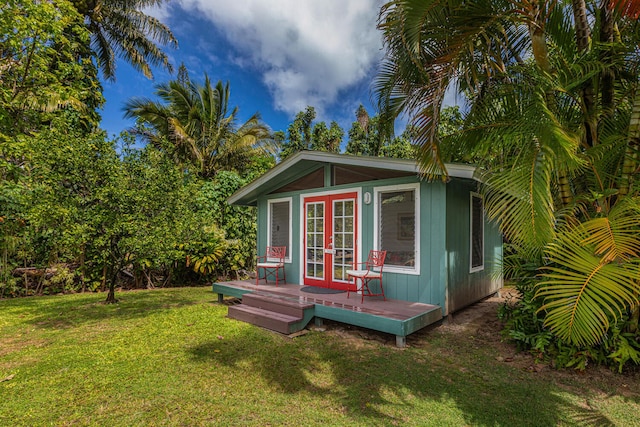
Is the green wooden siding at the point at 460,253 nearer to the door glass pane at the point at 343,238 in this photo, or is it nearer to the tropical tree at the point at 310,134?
the door glass pane at the point at 343,238

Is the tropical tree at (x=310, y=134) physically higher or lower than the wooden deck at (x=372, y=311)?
higher

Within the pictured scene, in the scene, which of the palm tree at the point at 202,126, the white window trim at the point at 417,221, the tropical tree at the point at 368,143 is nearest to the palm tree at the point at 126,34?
the palm tree at the point at 202,126

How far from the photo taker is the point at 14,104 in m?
6.14

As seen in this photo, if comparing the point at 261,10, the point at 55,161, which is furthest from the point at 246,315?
the point at 261,10

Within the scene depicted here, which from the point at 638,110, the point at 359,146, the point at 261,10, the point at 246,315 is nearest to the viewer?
the point at 638,110

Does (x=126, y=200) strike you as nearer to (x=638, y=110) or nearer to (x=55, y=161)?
(x=55, y=161)

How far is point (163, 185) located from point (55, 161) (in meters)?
1.48

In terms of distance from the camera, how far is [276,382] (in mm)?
3141

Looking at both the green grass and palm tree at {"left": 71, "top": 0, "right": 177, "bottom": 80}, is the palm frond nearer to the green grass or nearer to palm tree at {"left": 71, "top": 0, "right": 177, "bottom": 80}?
the green grass

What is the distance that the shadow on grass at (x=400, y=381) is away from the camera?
260cm

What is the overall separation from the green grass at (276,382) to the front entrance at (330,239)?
1.53 m

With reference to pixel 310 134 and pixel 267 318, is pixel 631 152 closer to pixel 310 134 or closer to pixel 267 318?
pixel 267 318

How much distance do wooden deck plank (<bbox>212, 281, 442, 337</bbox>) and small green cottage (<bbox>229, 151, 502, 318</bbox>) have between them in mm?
350

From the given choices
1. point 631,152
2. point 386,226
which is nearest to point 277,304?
point 386,226
